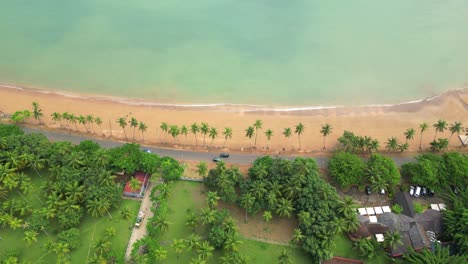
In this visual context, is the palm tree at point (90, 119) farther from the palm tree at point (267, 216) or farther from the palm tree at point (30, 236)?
the palm tree at point (267, 216)

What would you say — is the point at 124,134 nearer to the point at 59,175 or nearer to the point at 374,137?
the point at 59,175

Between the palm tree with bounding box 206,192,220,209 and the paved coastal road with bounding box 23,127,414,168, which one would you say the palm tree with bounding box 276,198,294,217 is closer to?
the palm tree with bounding box 206,192,220,209

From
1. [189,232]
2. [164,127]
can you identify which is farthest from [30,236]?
[164,127]

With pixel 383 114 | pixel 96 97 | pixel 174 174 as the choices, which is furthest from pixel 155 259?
pixel 383 114

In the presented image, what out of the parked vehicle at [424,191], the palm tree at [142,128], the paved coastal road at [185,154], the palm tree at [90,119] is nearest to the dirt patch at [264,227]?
the paved coastal road at [185,154]

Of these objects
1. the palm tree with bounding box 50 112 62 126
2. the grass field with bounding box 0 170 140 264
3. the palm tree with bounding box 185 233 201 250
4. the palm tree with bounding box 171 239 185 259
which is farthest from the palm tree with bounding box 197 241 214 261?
the palm tree with bounding box 50 112 62 126
